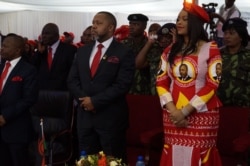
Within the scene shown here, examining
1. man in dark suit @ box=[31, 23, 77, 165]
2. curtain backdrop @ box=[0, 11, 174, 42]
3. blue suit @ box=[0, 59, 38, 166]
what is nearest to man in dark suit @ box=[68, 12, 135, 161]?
blue suit @ box=[0, 59, 38, 166]

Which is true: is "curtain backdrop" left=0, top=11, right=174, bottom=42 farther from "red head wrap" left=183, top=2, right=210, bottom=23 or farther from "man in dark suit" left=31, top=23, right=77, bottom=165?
"red head wrap" left=183, top=2, right=210, bottom=23

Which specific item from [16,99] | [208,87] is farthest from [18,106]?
[208,87]

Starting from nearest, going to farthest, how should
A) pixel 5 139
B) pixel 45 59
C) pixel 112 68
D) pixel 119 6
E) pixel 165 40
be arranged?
pixel 112 68 → pixel 5 139 → pixel 165 40 → pixel 45 59 → pixel 119 6

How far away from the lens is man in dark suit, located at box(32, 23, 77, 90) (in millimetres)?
6059

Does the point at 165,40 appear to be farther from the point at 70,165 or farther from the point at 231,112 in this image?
the point at 70,165

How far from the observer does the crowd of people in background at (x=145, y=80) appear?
3727mm

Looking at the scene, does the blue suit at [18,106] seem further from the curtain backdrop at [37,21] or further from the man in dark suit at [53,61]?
the curtain backdrop at [37,21]

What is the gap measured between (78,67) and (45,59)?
180 centimetres

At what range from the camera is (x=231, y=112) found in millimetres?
4781

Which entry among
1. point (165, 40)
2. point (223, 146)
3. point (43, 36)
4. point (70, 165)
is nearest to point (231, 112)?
point (223, 146)

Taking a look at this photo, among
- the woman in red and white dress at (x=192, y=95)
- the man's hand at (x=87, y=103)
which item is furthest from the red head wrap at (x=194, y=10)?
the man's hand at (x=87, y=103)

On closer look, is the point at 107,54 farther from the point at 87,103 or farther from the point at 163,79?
the point at 163,79

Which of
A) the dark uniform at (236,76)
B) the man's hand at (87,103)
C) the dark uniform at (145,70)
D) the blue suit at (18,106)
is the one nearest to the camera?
the man's hand at (87,103)

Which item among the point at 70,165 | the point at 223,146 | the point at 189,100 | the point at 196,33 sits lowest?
the point at 70,165
